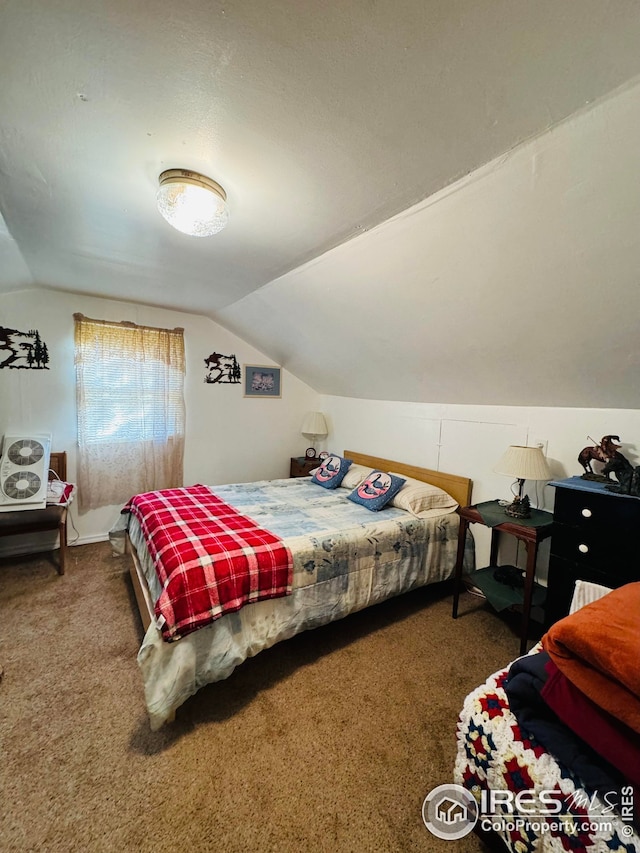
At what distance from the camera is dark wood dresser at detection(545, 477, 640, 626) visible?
1655 millimetres

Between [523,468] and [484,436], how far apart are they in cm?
61

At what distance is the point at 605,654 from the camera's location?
83cm

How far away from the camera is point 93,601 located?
246 centimetres

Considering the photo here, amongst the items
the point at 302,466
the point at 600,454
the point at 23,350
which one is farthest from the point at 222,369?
the point at 600,454

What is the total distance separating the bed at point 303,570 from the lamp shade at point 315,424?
111 cm

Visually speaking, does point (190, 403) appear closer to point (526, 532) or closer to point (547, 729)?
point (526, 532)

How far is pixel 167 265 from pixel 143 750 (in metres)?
2.60

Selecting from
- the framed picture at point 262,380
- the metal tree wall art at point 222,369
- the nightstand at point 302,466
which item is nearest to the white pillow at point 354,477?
the nightstand at point 302,466

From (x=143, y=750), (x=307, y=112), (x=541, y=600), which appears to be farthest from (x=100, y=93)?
(x=541, y=600)

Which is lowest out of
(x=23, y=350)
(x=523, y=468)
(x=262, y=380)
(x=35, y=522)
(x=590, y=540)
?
(x=35, y=522)

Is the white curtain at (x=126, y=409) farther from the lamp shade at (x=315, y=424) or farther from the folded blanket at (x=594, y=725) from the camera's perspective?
the folded blanket at (x=594, y=725)

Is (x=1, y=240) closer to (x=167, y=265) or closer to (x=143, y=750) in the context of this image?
(x=167, y=265)

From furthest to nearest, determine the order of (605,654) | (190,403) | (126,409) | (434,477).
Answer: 1. (190,403)
2. (126,409)
3. (434,477)
4. (605,654)

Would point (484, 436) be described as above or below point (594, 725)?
above
